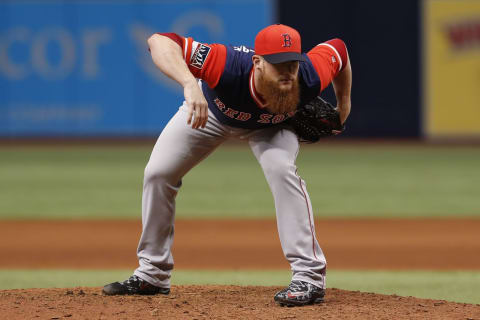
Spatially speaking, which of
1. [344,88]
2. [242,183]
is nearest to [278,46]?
[344,88]

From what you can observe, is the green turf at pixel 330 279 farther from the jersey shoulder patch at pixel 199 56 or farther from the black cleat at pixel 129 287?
the jersey shoulder patch at pixel 199 56

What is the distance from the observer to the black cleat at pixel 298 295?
4.11 meters

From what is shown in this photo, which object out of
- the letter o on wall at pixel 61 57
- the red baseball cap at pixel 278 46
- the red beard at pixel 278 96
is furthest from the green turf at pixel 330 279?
the letter o on wall at pixel 61 57

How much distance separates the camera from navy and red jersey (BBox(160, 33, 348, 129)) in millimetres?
4059

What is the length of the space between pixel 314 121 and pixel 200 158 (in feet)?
2.08

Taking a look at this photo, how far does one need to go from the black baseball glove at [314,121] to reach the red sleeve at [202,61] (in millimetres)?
519

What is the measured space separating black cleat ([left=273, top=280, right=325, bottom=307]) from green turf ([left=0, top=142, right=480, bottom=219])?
4979 mm

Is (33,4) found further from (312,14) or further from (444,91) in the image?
(444,91)

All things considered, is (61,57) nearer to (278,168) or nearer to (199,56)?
(199,56)

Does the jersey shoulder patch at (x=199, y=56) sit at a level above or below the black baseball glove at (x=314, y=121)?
above

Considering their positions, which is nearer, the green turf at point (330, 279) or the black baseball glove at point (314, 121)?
the black baseball glove at point (314, 121)

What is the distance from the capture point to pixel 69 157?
643 inches

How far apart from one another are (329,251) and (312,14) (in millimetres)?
13280

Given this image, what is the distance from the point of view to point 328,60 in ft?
14.1
